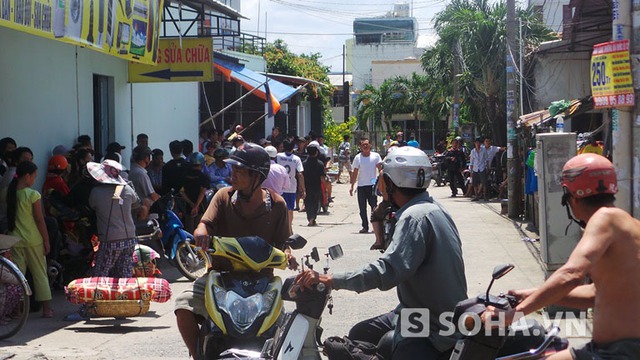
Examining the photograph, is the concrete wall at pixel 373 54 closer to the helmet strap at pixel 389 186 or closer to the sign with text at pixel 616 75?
the sign with text at pixel 616 75

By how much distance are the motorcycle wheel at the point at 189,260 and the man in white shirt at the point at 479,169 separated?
46.7 feet

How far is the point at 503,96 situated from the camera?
1156 inches

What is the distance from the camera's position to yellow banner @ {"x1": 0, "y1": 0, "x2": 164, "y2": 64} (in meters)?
8.63

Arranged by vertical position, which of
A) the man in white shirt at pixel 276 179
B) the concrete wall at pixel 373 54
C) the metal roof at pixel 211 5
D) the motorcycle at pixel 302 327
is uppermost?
the concrete wall at pixel 373 54

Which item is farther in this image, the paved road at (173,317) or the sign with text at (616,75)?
the sign with text at (616,75)

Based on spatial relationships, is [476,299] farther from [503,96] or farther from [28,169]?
[503,96]

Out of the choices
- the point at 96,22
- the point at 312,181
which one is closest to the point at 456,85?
the point at 312,181

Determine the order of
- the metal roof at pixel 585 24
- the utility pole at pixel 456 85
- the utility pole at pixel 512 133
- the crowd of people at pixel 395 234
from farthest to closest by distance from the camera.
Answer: the utility pole at pixel 456 85 < the utility pole at pixel 512 133 < the metal roof at pixel 585 24 < the crowd of people at pixel 395 234

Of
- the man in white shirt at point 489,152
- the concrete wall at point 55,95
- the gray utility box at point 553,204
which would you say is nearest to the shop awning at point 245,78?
the concrete wall at point 55,95

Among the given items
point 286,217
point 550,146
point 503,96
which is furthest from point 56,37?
point 503,96

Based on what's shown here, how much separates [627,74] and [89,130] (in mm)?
8670

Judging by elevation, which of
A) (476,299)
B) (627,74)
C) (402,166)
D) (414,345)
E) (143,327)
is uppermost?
(627,74)

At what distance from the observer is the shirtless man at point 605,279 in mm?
3629

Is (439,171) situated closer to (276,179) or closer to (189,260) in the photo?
(276,179)
